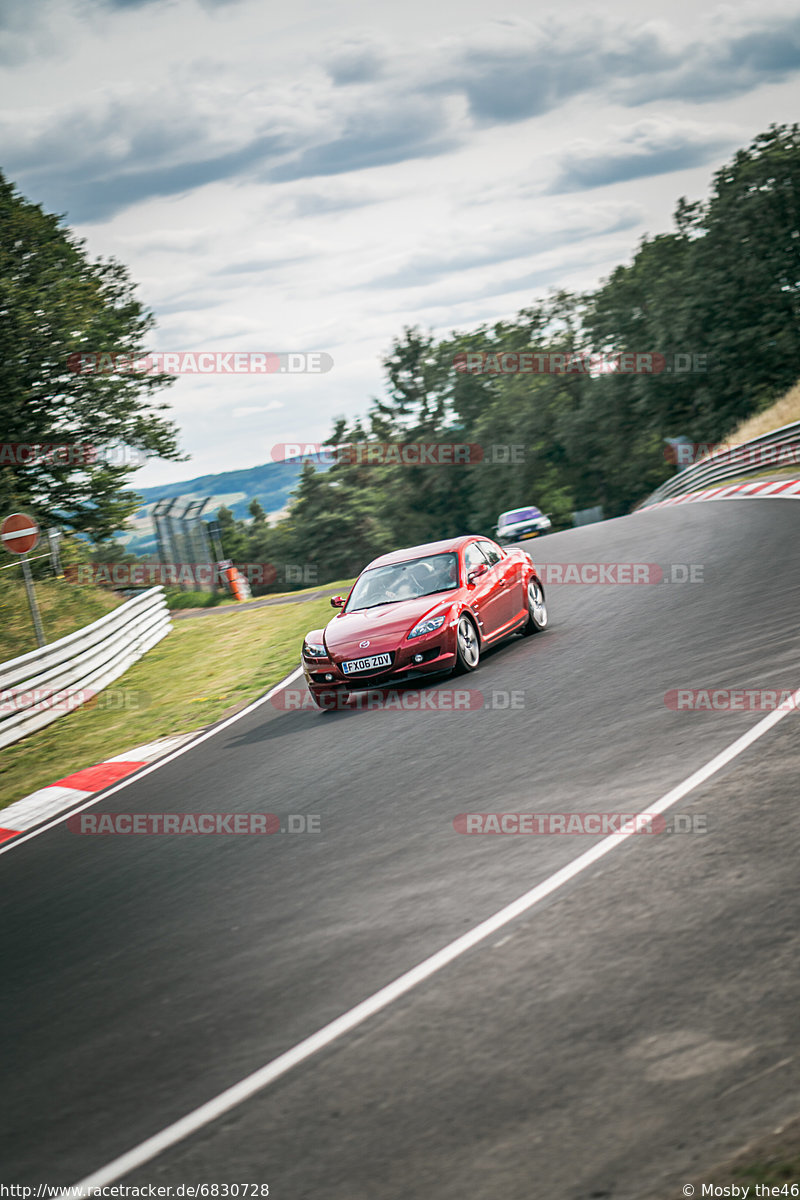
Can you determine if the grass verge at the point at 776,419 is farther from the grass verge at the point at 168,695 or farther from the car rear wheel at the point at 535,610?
the car rear wheel at the point at 535,610

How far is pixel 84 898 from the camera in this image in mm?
6926

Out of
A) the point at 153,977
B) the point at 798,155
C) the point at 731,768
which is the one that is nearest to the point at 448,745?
the point at 731,768

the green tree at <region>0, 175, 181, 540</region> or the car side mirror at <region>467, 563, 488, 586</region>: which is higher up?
the green tree at <region>0, 175, 181, 540</region>

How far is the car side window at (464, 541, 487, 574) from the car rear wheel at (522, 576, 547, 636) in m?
0.85

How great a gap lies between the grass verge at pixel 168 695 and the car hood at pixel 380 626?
2229 millimetres

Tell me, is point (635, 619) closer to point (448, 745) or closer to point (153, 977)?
point (448, 745)

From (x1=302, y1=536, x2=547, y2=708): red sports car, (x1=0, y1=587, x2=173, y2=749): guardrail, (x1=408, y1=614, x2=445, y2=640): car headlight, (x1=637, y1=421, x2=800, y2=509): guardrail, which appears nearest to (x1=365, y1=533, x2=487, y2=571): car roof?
(x1=302, y1=536, x2=547, y2=708): red sports car

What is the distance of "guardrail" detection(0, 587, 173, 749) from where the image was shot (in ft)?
46.3

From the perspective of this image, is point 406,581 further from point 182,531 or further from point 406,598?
point 182,531
